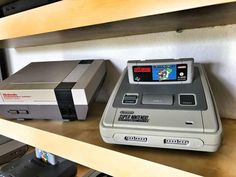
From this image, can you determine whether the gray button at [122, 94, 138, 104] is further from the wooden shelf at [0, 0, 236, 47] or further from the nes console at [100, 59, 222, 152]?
the wooden shelf at [0, 0, 236, 47]

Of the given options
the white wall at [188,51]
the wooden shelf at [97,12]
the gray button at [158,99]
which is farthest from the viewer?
the white wall at [188,51]

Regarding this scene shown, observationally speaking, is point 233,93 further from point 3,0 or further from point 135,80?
point 3,0

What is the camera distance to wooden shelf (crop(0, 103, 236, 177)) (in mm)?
343

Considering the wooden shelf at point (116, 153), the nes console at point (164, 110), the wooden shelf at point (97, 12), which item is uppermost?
the wooden shelf at point (97, 12)

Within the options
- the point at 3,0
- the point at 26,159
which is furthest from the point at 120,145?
the point at 26,159

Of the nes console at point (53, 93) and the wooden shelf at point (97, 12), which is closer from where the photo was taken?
the wooden shelf at point (97, 12)

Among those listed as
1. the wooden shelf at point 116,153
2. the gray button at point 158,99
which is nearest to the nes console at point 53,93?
the wooden shelf at point 116,153

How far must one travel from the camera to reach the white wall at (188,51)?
1.79ft

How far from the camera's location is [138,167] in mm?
369

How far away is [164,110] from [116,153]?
119 millimetres

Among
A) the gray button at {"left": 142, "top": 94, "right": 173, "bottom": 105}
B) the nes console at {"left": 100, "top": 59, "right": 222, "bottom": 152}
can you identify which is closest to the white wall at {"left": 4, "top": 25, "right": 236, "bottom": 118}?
the nes console at {"left": 100, "top": 59, "right": 222, "bottom": 152}

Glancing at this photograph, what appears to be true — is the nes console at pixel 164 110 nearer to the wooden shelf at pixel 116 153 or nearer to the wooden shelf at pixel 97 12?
the wooden shelf at pixel 116 153

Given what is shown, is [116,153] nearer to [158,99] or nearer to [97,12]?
[158,99]

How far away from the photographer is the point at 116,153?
1.28 feet
